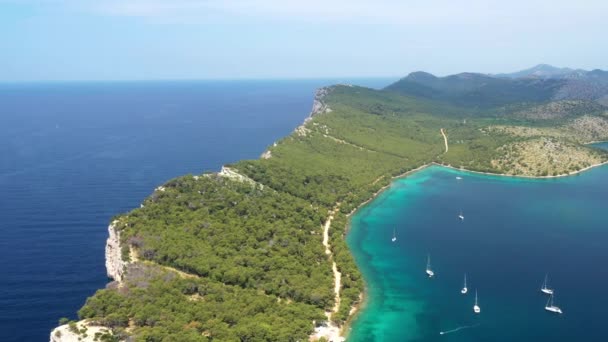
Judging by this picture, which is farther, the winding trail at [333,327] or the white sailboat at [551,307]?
the white sailboat at [551,307]

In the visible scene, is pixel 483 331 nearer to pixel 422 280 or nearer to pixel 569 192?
pixel 422 280

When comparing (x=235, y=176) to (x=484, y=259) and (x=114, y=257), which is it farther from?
(x=484, y=259)

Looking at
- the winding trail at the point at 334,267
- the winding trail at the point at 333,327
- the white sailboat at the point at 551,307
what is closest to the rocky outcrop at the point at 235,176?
the winding trail at the point at 334,267

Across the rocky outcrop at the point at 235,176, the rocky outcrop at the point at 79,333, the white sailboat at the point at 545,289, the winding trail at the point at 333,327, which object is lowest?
the winding trail at the point at 333,327

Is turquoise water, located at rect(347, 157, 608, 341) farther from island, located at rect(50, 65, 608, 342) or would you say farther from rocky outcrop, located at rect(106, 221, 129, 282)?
rocky outcrop, located at rect(106, 221, 129, 282)

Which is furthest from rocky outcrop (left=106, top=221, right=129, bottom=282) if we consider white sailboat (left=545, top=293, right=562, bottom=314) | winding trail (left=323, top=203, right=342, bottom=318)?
white sailboat (left=545, top=293, right=562, bottom=314)

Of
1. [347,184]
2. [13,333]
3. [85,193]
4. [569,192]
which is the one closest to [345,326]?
[13,333]

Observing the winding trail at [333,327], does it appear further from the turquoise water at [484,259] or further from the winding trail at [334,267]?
the turquoise water at [484,259]
